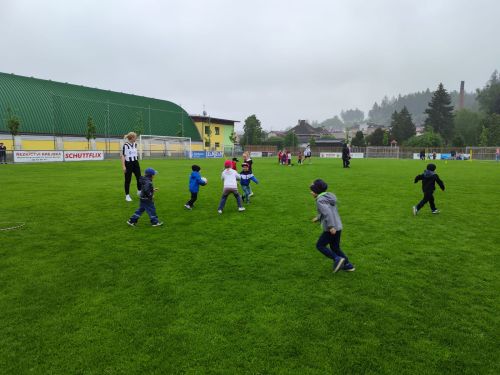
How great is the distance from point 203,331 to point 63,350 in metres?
1.44

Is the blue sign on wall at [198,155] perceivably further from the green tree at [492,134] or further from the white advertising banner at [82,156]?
the green tree at [492,134]

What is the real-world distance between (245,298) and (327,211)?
1923 millimetres

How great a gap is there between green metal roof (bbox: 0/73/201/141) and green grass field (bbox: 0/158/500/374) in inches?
1888

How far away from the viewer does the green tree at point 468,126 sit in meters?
94.1

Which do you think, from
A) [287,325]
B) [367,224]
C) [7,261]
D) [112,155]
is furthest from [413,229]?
[112,155]

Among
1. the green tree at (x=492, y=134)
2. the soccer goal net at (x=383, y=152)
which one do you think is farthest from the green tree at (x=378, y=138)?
the soccer goal net at (x=383, y=152)

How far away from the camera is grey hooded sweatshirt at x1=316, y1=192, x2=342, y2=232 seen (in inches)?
216

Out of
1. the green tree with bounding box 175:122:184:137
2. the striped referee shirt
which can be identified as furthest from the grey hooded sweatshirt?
the green tree with bounding box 175:122:184:137

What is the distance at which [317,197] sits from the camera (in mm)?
5676

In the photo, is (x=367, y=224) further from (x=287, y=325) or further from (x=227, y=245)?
(x=287, y=325)

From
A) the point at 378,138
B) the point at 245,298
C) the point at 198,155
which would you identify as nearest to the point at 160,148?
the point at 198,155

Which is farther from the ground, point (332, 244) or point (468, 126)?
point (468, 126)

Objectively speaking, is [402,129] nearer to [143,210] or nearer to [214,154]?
[214,154]

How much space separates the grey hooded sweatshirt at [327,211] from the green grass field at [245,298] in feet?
2.70
